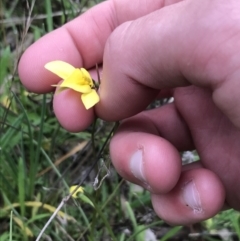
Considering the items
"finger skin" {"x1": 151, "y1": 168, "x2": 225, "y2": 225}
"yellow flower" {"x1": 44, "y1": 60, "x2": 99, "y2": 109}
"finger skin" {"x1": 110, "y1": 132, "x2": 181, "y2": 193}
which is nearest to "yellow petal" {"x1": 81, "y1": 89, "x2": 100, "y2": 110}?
"yellow flower" {"x1": 44, "y1": 60, "x2": 99, "y2": 109}

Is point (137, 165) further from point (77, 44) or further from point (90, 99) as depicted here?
point (77, 44)

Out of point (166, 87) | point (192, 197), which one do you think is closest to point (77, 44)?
point (166, 87)

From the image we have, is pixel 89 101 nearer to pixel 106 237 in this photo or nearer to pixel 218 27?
pixel 218 27

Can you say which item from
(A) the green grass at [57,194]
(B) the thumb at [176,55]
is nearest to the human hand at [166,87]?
(B) the thumb at [176,55]

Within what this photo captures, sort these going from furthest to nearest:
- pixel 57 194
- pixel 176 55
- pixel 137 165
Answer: pixel 57 194
pixel 137 165
pixel 176 55

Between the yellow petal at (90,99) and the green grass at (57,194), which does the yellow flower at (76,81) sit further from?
the green grass at (57,194)

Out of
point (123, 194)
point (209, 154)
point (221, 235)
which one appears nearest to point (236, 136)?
point (209, 154)

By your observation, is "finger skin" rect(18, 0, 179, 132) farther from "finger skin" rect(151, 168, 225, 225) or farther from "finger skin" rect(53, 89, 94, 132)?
"finger skin" rect(151, 168, 225, 225)
